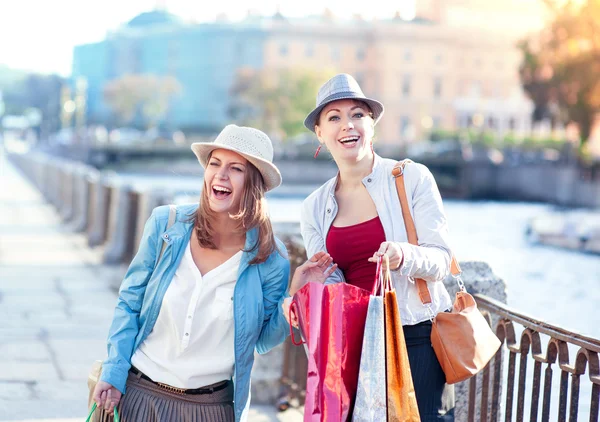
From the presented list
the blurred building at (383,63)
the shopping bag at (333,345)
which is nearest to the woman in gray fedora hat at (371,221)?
the shopping bag at (333,345)

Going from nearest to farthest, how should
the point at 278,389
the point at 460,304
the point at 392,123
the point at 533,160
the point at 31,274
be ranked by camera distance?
the point at 460,304 < the point at 278,389 < the point at 31,274 < the point at 533,160 < the point at 392,123

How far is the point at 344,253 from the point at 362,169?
0.27m

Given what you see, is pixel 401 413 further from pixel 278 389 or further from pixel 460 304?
pixel 278 389

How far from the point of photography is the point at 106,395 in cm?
293

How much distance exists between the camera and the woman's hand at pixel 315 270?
9.46ft

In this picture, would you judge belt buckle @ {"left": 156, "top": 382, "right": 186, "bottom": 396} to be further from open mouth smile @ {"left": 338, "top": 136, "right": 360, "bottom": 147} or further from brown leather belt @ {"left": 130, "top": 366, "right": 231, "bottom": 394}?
open mouth smile @ {"left": 338, "top": 136, "right": 360, "bottom": 147}

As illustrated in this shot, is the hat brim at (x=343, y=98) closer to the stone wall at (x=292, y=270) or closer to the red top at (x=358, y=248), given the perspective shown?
the red top at (x=358, y=248)

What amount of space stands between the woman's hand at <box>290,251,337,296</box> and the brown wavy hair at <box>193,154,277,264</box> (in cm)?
14

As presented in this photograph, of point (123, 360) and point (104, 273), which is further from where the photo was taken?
point (104, 273)

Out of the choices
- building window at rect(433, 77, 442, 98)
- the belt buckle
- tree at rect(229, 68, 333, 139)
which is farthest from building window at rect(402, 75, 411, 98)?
the belt buckle

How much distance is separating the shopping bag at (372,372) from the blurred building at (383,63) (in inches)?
3558

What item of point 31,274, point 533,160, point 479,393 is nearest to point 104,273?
point 31,274

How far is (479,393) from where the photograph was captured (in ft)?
13.5

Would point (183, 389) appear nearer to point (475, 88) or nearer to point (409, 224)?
point (409, 224)
